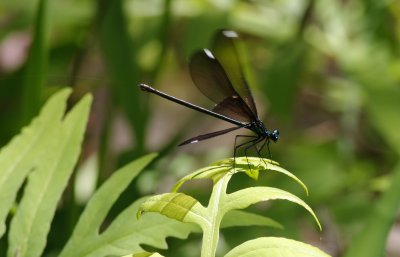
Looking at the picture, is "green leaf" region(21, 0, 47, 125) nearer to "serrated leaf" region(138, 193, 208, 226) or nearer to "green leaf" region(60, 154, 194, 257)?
"green leaf" region(60, 154, 194, 257)

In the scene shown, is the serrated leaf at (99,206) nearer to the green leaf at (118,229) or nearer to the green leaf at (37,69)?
the green leaf at (118,229)

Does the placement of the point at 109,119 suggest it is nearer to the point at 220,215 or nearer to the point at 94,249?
the point at 94,249

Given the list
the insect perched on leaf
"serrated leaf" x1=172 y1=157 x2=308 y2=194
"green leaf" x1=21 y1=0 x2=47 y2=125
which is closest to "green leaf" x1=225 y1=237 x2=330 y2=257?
"serrated leaf" x1=172 y1=157 x2=308 y2=194

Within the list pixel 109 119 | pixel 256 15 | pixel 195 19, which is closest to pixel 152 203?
pixel 109 119

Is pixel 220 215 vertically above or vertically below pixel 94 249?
above

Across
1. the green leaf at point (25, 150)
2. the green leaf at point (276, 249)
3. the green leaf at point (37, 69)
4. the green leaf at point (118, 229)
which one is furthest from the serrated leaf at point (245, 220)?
the green leaf at point (37, 69)

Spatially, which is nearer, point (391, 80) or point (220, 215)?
point (220, 215)
